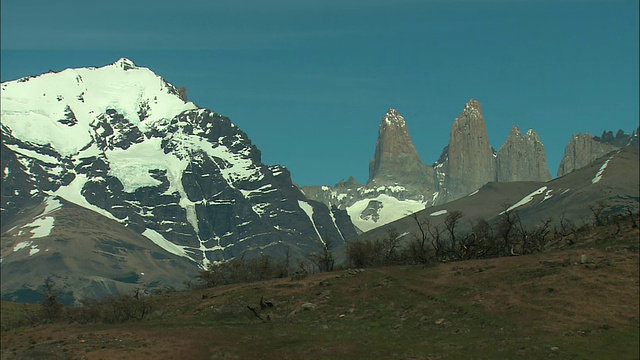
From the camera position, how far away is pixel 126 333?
4163 inches

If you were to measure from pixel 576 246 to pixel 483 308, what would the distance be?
28.2 m

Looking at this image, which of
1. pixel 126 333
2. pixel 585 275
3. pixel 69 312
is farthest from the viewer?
pixel 69 312

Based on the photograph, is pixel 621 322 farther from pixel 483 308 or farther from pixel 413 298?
pixel 413 298

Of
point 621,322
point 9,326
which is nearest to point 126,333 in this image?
point 9,326

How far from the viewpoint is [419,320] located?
10250cm

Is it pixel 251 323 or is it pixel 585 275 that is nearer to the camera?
pixel 585 275

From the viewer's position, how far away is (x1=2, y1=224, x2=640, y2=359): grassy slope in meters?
83.7

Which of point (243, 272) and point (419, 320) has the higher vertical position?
point (243, 272)

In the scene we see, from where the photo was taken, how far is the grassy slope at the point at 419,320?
8369cm

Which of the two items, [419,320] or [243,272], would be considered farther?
[243,272]

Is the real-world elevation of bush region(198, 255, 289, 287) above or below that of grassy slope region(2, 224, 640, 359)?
above

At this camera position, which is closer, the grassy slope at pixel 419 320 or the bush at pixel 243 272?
the grassy slope at pixel 419 320

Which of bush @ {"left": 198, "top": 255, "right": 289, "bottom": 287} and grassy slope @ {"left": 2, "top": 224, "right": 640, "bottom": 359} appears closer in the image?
grassy slope @ {"left": 2, "top": 224, "right": 640, "bottom": 359}

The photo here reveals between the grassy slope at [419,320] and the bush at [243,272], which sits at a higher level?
the bush at [243,272]
